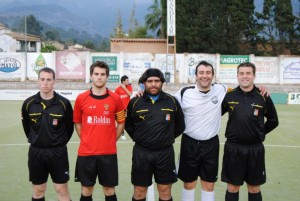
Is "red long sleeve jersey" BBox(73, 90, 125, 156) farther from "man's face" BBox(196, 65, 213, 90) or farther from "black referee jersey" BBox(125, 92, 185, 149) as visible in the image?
"man's face" BBox(196, 65, 213, 90)

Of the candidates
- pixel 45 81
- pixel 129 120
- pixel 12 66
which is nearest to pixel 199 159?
pixel 129 120

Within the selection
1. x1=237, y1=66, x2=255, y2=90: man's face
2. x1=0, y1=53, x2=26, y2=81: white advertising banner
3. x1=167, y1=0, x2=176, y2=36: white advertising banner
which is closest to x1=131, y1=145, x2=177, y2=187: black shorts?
x1=237, y1=66, x2=255, y2=90: man's face

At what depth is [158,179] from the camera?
16.3 feet

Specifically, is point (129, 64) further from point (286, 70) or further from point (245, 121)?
point (245, 121)

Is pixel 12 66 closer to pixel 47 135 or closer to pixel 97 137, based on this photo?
pixel 47 135

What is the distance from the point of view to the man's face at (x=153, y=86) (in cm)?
493

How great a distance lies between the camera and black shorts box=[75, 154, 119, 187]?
4875 mm

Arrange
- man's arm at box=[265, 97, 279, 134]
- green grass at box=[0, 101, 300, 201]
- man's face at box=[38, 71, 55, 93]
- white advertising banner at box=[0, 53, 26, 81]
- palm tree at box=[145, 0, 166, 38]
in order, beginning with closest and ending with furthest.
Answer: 1. man's face at box=[38, 71, 55, 93]
2. man's arm at box=[265, 97, 279, 134]
3. green grass at box=[0, 101, 300, 201]
4. white advertising banner at box=[0, 53, 26, 81]
5. palm tree at box=[145, 0, 166, 38]

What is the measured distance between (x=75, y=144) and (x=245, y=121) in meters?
6.31

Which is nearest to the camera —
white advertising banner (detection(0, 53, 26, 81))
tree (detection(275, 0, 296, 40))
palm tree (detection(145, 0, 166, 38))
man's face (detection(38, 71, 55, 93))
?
man's face (detection(38, 71, 55, 93))

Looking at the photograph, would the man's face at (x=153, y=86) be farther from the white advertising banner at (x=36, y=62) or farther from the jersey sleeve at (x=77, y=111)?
the white advertising banner at (x=36, y=62)

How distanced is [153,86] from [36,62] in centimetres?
2698

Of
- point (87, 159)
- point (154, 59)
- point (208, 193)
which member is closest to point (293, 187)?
point (208, 193)

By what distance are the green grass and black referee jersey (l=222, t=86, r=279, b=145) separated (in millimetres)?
1553
